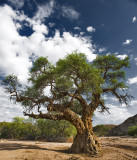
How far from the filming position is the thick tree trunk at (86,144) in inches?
406

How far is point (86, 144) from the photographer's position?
10.6 metres

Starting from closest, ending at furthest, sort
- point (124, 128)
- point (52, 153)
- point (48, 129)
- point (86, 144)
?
point (52, 153)
point (86, 144)
point (48, 129)
point (124, 128)

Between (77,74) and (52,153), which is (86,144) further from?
(77,74)

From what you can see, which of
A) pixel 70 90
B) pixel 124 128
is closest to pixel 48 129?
pixel 70 90

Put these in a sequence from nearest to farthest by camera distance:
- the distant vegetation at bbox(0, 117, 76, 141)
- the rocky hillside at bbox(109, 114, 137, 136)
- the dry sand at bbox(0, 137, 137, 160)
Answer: the dry sand at bbox(0, 137, 137, 160), the distant vegetation at bbox(0, 117, 76, 141), the rocky hillside at bbox(109, 114, 137, 136)

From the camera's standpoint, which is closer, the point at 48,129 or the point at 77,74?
the point at 77,74

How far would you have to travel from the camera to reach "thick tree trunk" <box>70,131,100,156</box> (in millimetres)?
10320

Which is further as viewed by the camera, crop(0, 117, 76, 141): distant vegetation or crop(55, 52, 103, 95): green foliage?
crop(0, 117, 76, 141): distant vegetation

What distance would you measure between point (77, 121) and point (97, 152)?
2.60 meters

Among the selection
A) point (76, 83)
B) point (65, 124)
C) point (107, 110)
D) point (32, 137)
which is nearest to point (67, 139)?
point (65, 124)

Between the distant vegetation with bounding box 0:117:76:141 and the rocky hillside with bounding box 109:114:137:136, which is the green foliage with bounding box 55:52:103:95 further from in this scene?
the rocky hillside with bounding box 109:114:137:136

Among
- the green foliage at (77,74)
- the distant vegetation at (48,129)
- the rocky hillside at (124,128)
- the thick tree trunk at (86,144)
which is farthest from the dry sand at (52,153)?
the rocky hillside at (124,128)

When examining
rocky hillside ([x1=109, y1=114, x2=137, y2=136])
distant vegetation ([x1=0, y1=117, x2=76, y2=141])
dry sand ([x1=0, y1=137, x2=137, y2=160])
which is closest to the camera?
dry sand ([x1=0, y1=137, x2=137, y2=160])

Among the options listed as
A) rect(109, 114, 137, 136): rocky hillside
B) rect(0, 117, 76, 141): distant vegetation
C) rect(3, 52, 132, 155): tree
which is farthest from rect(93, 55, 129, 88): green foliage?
rect(109, 114, 137, 136): rocky hillside
